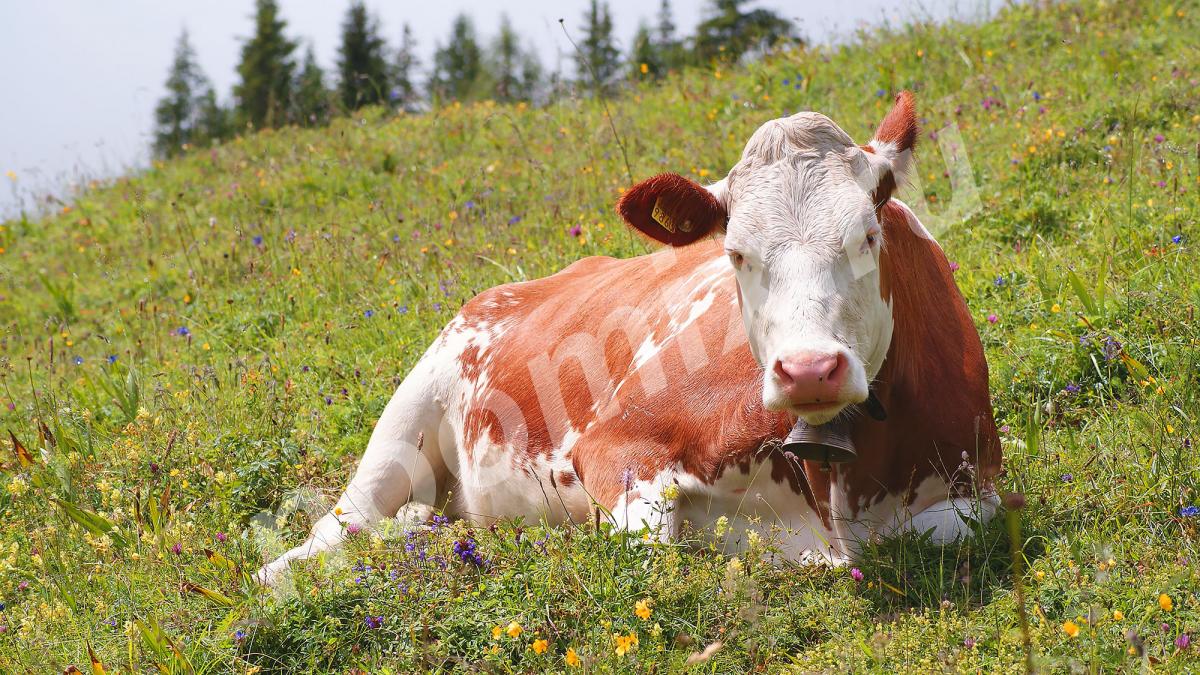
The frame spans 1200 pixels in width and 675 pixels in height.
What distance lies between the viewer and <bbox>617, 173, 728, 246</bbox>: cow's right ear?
364 cm

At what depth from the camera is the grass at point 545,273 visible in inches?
129

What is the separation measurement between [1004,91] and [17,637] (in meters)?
7.73

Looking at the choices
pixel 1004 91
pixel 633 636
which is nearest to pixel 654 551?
pixel 633 636

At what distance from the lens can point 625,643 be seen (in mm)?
3012

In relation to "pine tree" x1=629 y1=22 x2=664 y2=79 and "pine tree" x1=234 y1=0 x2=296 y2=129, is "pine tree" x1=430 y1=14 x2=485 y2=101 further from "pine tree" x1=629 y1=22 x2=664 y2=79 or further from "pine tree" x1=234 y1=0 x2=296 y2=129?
"pine tree" x1=629 y1=22 x2=664 y2=79

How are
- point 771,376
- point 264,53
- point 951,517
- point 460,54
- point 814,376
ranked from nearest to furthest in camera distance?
1. point 814,376
2. point 771,376
3. point 951,517
4. point 264,53
5. point 460,54

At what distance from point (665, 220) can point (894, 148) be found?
33.6 inches

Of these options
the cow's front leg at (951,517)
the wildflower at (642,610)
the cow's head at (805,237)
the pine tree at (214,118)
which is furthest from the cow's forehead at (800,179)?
the pine tree at (214,118)

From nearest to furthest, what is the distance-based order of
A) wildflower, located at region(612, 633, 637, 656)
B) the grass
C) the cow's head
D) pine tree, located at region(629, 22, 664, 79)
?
wildflower, located at region(612, 633, 637, 656) < the cow's head < the grass < pine tree, located at region(629, 22, 664, 79)

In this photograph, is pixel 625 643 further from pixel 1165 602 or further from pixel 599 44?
pixel 599 44

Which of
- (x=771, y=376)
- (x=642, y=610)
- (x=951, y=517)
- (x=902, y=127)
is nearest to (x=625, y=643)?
(x=642, y=610)

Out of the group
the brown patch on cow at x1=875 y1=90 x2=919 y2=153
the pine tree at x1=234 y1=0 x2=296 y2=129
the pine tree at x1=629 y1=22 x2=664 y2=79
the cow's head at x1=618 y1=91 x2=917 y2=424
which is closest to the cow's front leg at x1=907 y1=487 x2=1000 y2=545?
the cow's head at x1=618 y1=91 x2=917 y2=424

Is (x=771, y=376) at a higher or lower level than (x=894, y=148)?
lower

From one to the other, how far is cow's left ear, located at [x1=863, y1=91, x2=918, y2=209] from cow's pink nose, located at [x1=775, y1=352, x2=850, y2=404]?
82 centimetres
